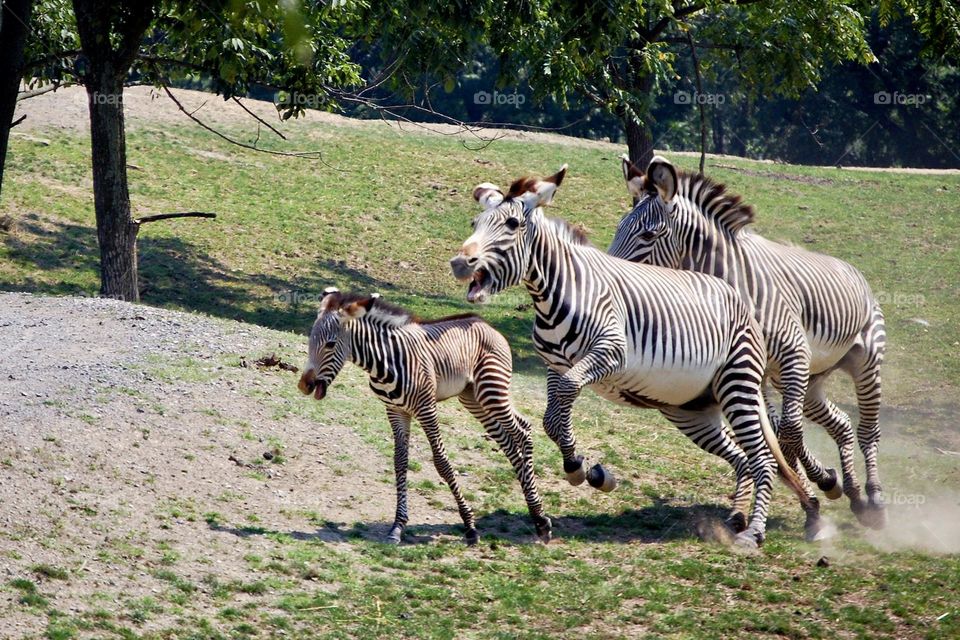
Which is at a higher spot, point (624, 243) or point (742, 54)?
point (742, 54)

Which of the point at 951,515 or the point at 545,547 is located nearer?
the point at 545,547

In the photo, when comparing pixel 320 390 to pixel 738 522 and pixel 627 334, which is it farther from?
pixel 738 522

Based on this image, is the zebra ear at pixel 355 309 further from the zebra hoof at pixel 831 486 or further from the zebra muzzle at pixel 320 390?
the zebra hoof at pixel 831 486

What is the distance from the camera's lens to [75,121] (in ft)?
93.8

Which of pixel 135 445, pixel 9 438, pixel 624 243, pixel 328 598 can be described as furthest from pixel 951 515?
pixel 9 438

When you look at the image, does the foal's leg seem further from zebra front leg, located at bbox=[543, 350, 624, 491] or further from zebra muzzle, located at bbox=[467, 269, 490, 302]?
zebra muzzle, located at bbox=[467, 269, 490, 302]

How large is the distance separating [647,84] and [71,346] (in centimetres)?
1322

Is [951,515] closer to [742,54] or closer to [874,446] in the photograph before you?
[874,446]

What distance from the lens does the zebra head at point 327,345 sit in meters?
8.87

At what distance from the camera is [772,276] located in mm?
10406

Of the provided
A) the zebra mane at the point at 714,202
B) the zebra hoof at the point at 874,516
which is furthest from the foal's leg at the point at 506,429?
the zebra hoof at the point at 874,516

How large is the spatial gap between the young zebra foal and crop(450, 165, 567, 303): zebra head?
989 mm

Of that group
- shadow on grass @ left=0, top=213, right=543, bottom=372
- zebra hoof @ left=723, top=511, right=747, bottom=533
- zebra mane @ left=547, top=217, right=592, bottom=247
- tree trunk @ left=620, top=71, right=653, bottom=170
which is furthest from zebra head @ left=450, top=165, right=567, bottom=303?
tree trunk @ left=620, top=71, right=653, bottom=170

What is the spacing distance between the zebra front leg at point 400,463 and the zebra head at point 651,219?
2.60 meters
